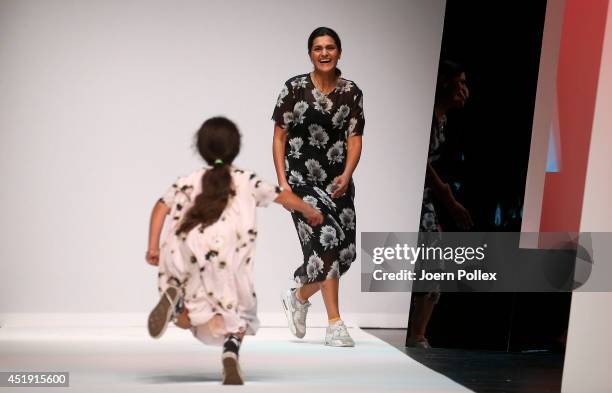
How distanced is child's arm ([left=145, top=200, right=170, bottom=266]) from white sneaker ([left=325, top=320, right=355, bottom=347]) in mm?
1678

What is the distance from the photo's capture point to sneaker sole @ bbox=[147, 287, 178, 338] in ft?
11.6

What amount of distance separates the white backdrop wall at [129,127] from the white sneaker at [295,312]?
154cm

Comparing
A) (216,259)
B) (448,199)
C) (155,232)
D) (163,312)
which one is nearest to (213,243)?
(216,259)

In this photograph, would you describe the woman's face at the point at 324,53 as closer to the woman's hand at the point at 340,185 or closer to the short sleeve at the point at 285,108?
the short sleeve at the point at 285,108

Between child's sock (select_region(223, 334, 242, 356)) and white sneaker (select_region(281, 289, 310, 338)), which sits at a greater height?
child's sock (select_region(223, 334, 242, 356))

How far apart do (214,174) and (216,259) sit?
27cm

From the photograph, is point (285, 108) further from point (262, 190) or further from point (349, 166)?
point (262, 190)

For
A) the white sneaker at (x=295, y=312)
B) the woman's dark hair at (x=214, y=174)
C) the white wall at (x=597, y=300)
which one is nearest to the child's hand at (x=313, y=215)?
the woman's dark hair at (x=214, y=174)

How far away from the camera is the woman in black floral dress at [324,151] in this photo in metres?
5.34

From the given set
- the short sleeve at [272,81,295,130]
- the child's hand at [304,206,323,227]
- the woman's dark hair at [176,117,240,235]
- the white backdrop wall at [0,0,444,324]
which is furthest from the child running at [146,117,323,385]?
the white backdrop wall at [0,0,444,324]

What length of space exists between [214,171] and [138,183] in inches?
129

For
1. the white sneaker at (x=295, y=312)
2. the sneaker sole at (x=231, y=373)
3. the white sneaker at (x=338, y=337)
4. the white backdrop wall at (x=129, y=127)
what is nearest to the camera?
the sneaker sole at (x=231, y=373)

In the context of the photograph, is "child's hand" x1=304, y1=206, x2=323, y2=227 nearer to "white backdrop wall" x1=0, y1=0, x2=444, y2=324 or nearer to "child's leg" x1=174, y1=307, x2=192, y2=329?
"child's leg" x1=174, y1=307, x2=192, y2=329

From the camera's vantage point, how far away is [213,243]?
12.4 ft
